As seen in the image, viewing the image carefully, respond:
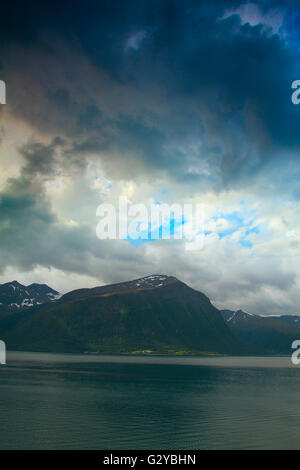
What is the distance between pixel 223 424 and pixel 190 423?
6145mm

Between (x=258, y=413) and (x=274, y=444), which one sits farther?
(x=258, y=413)

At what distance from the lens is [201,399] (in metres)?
107

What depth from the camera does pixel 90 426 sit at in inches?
2704

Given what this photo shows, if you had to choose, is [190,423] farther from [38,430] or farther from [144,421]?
[38,430]

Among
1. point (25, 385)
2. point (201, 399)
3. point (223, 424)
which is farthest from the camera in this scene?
point (25, 385)
